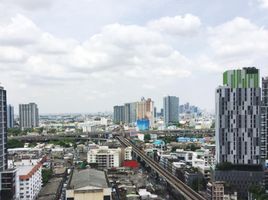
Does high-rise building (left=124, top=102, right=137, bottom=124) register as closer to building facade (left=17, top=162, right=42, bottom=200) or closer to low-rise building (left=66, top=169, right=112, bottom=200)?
building facade (left=17, top=162, right=42, bottom=200)

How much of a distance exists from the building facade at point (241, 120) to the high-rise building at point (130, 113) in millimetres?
48572

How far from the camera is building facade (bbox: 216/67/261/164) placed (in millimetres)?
18953

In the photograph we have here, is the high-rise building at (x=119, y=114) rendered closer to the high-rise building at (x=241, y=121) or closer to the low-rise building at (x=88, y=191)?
the high-rise building at (x=241, y=121)

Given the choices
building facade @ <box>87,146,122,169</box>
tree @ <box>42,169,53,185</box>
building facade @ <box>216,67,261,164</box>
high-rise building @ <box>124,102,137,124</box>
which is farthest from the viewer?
high-rise building @ <box>124,102,137,124</box>

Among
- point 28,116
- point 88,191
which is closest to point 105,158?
point 88,191

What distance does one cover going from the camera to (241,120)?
1906 centimetres

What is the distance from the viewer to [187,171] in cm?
1891

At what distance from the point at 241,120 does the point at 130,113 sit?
2030 inches

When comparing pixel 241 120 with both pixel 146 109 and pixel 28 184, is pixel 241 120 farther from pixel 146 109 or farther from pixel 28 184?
pixel 146 109

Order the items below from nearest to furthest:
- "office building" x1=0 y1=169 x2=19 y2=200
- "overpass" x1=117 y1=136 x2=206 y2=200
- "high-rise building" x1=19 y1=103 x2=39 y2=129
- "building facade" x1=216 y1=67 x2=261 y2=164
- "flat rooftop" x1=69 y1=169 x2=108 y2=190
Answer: "flat rooftop" x1=69 y1=169 x2=108 y2=190, "office building" x1=0 y1=169 x2=19 y2=200, "overpass" x1=117 y1=136 x2=206 y2=200, "building facade" x1=216 y1=67 x2=261 y2=164, "high-rise building" x1=19 y1=103 x2=39 y2=129

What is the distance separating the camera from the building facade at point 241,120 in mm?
18953

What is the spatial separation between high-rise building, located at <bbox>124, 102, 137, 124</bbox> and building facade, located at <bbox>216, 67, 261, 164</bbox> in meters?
48.6

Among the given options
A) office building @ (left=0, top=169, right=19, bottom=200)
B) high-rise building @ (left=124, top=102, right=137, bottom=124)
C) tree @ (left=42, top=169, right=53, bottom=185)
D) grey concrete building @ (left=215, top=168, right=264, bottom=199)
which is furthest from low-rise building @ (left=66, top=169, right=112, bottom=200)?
high-rise building @ (left=124, top=102, right=137, bottom=124)

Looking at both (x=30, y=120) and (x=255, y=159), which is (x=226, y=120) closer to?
(x=255, y=159)
